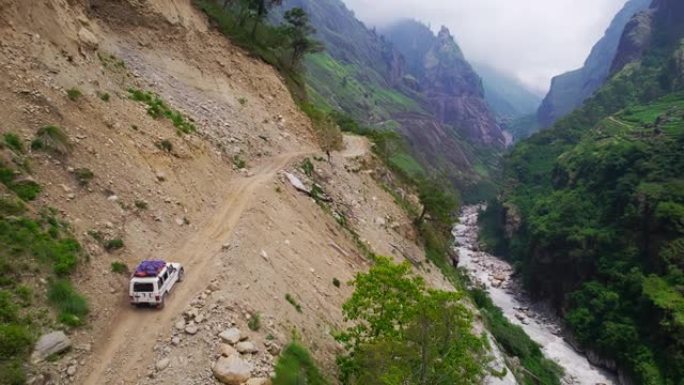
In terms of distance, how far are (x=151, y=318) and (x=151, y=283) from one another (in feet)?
5.33

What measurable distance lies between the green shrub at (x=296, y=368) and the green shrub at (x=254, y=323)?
1.72 metres

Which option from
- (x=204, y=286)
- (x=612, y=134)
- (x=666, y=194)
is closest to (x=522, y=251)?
(x=666, y=194)

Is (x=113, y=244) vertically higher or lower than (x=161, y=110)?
lower

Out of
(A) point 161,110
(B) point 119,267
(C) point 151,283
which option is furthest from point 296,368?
(A) point 161,110

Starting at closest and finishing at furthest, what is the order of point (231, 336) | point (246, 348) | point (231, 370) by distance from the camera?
point (231, 370) < point (246, 348) < point (231, 336)

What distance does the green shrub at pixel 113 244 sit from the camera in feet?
83.4

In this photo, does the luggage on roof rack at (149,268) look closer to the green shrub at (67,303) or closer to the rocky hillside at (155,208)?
the rocky hillside at (155,208)

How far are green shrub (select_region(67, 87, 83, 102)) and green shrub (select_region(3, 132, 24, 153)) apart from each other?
5847mm

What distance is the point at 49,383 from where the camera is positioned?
18.1 meters

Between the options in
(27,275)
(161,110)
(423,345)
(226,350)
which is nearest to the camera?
(423,345)

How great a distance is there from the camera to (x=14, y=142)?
84.3ft

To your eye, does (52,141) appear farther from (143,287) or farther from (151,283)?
(151,283)

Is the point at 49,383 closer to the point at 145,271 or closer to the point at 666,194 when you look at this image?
the point at 145,271

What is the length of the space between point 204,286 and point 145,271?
2959 millimetres
